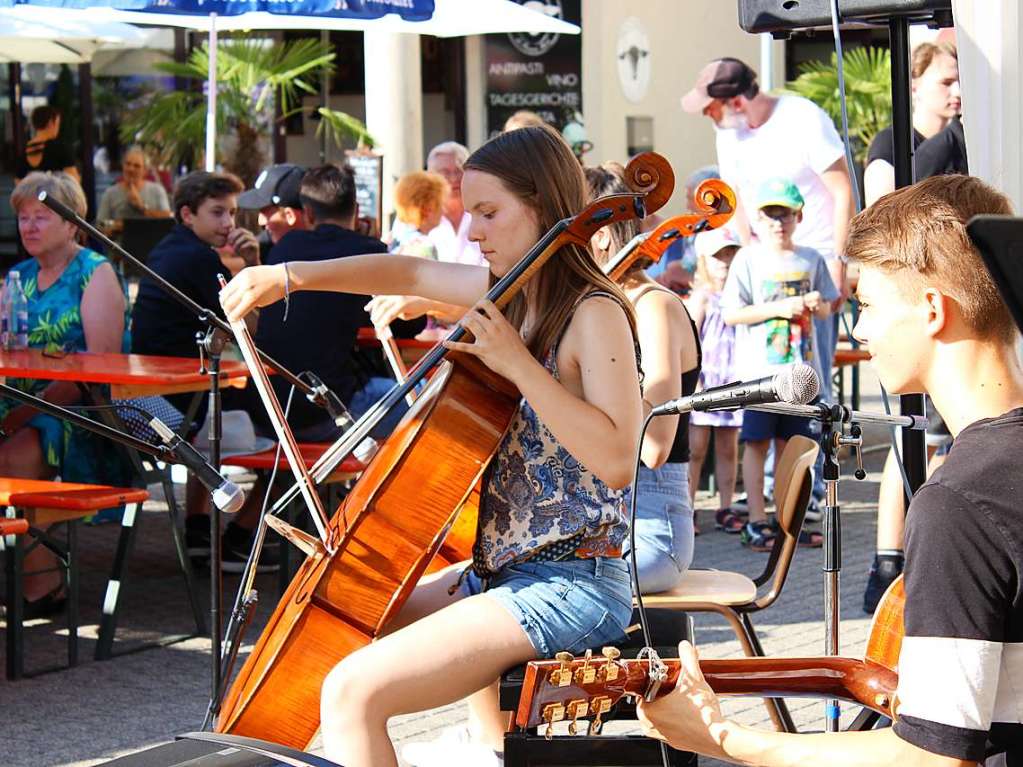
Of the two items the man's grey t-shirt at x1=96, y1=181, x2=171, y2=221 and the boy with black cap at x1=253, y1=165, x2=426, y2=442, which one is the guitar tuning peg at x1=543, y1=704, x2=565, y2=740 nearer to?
the boy with black cap at x1=253, y1=165, x2=426, y2=442

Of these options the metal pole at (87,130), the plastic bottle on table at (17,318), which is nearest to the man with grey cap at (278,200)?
the plastic bottle on table at (17,318)

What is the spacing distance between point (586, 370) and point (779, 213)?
3.76 m

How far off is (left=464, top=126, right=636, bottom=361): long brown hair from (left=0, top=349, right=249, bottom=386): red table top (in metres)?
2.05

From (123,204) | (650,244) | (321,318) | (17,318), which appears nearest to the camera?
(650,244)

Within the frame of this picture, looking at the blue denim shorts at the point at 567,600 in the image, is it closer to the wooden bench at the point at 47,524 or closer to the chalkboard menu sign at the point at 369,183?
the wooden bench at the point at 47,524

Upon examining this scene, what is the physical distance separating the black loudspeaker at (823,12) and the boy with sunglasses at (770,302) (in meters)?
2.38

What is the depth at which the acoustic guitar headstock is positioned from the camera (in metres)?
2.12

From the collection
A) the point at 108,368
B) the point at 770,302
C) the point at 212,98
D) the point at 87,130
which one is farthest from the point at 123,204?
the point at 108,368

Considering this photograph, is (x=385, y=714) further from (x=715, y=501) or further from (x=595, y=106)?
(x=595, y=106)

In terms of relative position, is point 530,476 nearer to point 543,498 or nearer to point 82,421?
Answer: point 543,498

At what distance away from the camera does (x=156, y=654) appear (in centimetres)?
500

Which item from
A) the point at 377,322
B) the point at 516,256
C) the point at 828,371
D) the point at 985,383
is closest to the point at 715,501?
the point at 828,371

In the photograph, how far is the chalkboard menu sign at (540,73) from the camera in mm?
16375

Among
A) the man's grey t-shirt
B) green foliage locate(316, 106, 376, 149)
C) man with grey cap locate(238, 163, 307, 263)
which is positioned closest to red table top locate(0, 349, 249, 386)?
man with grey cap locate(238, 163, 307, 263)
